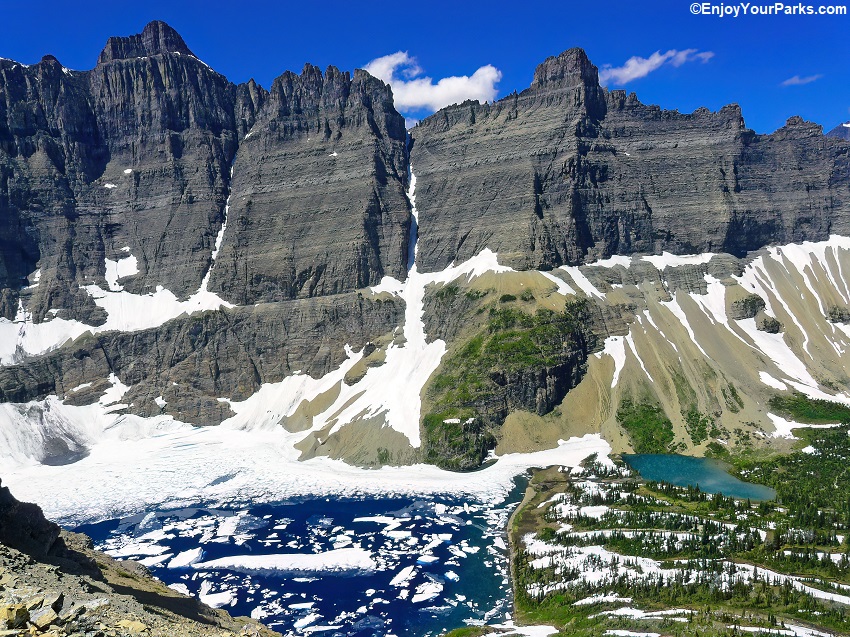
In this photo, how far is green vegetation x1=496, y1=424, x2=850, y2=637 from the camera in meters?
63.4

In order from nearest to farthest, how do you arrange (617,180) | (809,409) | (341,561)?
(341,561) < (809,409) < (617,180)

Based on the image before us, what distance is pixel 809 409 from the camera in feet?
443

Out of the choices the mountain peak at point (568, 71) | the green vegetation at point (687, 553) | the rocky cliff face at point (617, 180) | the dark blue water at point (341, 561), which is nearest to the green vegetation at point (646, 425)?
the green vegetation at point (687, 553)

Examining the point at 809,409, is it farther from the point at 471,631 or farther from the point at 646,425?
the point at 471,631

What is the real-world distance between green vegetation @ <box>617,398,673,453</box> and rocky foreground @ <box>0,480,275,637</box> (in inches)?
3410

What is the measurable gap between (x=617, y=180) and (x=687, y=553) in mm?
120413

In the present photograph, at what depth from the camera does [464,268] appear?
176 meters

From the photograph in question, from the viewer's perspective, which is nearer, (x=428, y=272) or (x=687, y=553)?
(x=687, y=553)

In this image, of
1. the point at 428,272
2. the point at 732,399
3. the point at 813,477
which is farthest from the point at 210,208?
the point at 813,477

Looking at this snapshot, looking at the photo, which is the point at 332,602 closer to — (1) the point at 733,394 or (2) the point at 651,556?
(2) the point at 651,556

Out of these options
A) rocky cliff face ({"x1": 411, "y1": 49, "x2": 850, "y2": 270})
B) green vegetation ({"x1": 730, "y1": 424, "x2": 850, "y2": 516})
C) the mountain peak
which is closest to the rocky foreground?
green vegetation ({"x1": 730, "y1": 424, "x2": 850, "y2": 516})

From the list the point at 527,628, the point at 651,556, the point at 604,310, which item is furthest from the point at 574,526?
the point at 604,310

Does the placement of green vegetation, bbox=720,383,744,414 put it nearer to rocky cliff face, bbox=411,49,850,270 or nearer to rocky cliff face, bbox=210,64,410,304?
rocky cliff face, bbox=411,49,850,270

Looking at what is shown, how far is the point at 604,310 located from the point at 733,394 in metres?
33.4
